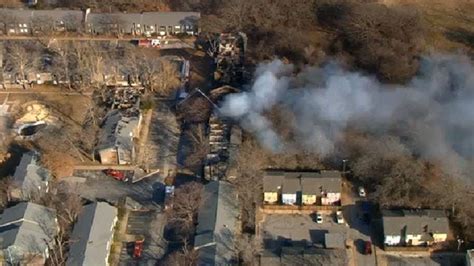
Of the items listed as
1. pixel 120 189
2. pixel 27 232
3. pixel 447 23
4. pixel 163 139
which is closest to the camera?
pixel 27 232

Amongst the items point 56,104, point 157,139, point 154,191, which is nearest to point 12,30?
point 56,104

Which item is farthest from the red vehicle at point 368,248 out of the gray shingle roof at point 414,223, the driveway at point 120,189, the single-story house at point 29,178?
the single-story house at point 29,178

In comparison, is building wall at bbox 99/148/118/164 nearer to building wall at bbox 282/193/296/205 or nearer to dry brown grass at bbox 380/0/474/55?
building wall at bbox 282/193/296/205

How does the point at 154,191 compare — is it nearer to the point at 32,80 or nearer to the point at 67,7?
the point at 32,80

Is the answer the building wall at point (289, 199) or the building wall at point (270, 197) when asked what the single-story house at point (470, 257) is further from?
the building wall at point (270, 197)

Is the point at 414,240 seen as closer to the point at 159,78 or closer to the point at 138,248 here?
the point at 138,248

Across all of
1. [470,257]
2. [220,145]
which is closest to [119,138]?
[220,145]
